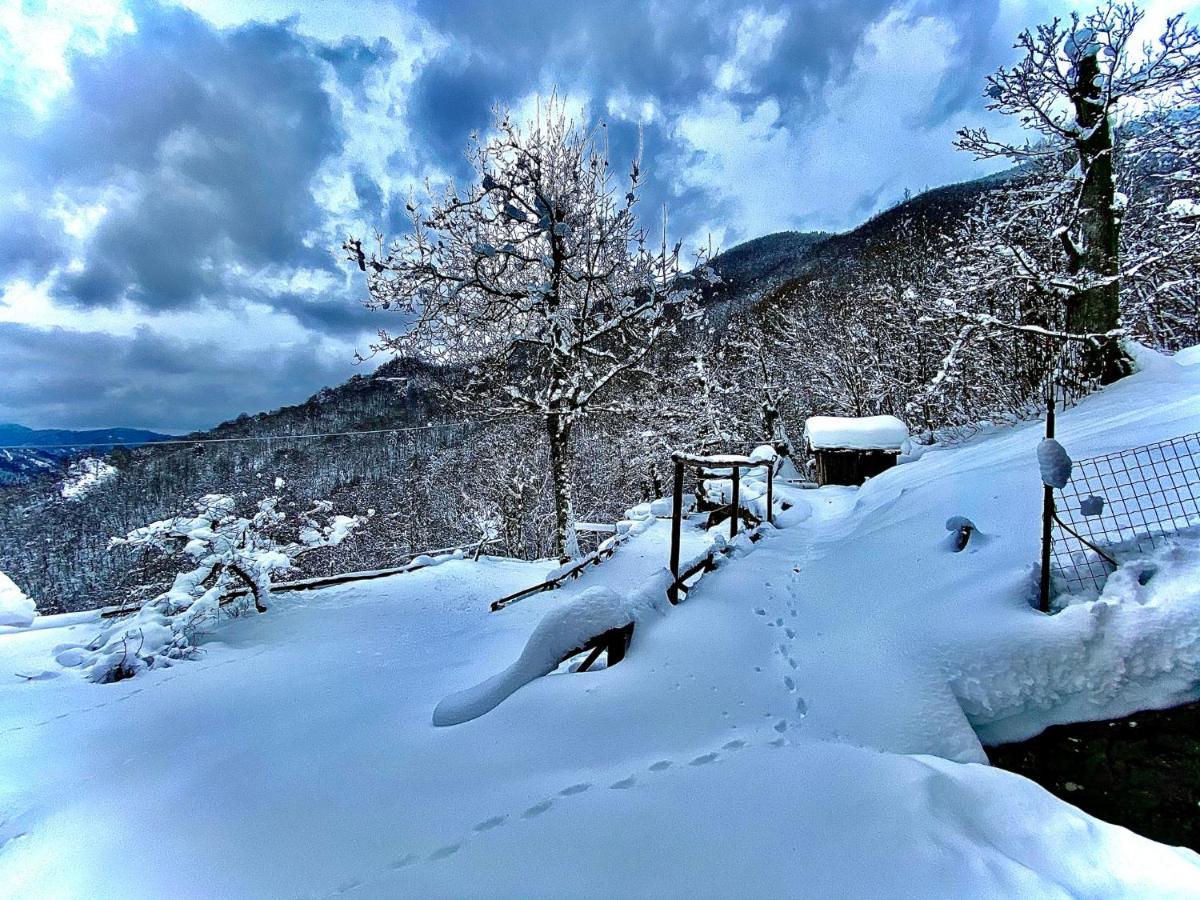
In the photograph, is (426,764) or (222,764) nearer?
A: (426,764)

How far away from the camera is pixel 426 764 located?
2.29 m

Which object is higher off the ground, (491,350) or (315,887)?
(491,350)

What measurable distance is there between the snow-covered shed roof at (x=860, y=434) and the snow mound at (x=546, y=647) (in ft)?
43.0

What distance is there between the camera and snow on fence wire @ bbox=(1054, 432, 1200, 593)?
3.03 metres

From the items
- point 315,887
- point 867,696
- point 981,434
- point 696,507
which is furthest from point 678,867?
point 981,434

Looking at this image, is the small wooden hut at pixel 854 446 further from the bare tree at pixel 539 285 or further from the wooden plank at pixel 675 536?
the wooden plank at pixel 675 536

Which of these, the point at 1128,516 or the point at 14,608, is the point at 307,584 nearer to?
the point at 14,608

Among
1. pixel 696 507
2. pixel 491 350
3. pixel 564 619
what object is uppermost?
pixel 491 350

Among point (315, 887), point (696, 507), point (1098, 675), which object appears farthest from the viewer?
point (696, 507)

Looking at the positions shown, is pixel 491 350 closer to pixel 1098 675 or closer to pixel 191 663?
pixel 191 663

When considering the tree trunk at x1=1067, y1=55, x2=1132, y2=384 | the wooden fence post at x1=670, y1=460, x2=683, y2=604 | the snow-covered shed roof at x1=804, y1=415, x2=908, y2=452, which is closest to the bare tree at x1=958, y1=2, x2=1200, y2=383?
the tree trunk at x1=1067, y1=55, x2=1132, y2=384

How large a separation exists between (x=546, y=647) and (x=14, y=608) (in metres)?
7.64

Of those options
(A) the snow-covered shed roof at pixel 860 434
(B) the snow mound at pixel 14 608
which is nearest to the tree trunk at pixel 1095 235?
(A) the snow-covered shed roof at pixel 860 434

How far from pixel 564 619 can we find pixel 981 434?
11.4 m
